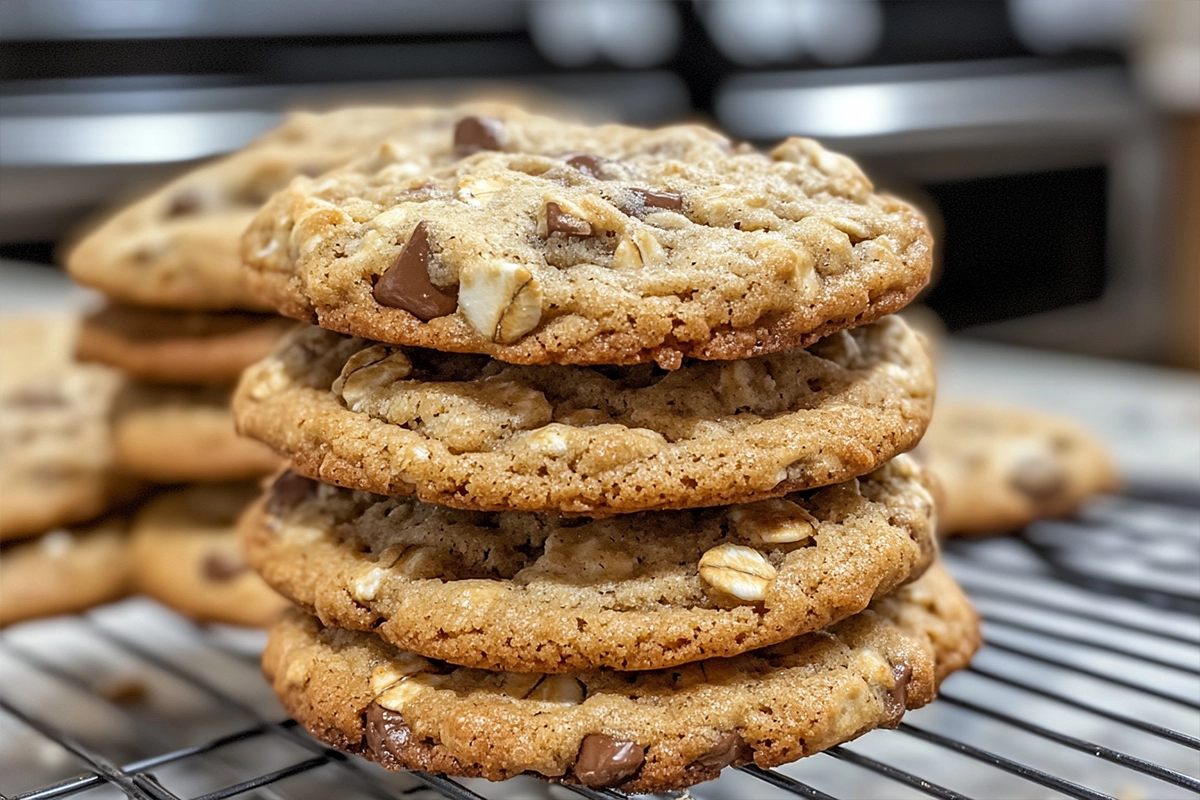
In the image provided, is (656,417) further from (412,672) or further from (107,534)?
(107,534)

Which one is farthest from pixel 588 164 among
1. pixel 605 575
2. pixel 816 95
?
pixel 816 95

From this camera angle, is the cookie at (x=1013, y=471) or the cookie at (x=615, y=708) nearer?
the cookie at (x=615, y=708)

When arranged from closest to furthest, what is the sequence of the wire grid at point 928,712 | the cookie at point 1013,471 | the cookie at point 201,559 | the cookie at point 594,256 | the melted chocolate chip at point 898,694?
the cookie at point 594,256, the melted chocolate chip at point 898,694, the wire grid at point 928,712, the cookie at point 201,559, the cookie at point 1013,471

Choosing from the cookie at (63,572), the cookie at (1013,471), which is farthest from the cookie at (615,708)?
the cookie at (1013,471)

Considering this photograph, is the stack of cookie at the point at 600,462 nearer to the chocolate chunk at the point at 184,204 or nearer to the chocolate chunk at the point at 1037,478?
the chocolate chunk at the point at 184,204

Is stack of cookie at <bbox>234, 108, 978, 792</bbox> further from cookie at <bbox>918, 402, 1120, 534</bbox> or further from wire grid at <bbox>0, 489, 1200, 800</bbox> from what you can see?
cookie at <bbox>918, 402, 1120, 534</bbox>

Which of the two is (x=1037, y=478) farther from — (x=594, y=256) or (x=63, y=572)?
(x=63, y=572)

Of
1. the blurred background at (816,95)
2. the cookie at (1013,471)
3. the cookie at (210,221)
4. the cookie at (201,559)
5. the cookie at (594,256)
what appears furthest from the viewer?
the blurred background at (816,95)
